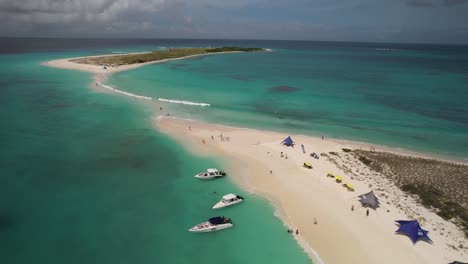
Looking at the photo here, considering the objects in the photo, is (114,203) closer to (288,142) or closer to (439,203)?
(288,142)

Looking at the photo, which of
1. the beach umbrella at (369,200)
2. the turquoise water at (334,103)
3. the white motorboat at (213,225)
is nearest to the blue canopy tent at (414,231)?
the beach umbrella at (369,200)

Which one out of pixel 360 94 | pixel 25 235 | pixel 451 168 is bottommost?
pixel 25 235

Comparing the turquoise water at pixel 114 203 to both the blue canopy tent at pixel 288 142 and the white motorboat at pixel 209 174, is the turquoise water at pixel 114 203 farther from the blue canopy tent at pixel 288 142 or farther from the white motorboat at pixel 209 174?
the blue canopy tent at pixel 288 142

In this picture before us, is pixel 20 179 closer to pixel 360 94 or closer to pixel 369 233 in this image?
pixel 369 233

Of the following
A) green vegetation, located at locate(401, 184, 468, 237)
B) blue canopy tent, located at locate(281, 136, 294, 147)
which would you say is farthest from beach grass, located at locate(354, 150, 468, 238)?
blue canopy tent, located at locate(281, 136, 294, 147)

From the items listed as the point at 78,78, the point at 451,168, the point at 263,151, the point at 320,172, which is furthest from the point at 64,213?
the point at 78,78

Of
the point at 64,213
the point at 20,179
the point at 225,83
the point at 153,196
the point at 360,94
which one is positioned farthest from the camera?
the point at 225,83
